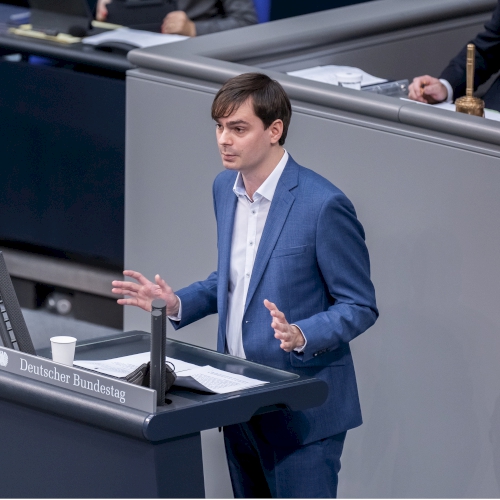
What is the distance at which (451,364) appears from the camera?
299cm

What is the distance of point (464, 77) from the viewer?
385cm

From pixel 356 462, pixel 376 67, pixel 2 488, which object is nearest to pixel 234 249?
pixel 2 488

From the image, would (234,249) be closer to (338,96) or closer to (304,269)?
(304,269)

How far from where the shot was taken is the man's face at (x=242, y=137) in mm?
2338

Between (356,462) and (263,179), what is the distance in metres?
1.11

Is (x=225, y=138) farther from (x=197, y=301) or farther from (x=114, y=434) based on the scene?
(x=114, y=434)

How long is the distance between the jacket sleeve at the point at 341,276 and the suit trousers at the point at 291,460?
0.68 feet

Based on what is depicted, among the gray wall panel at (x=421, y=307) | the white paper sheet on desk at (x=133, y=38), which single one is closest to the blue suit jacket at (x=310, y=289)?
the gray wall panel at (x=421, y=307)

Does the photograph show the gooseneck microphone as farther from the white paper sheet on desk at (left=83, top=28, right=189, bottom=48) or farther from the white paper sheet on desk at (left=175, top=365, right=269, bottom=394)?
the white paper sheet on desk at (left=83, top=28, right=189, bottom=48)

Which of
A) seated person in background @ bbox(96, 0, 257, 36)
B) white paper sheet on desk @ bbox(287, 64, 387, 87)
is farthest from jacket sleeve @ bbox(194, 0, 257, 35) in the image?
white paper sheet on desk @ bbox(287, 64, 387, 87)

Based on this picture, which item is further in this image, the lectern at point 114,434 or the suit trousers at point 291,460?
the suit trousers at point 291,460

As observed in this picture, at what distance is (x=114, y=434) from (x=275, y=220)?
591mm

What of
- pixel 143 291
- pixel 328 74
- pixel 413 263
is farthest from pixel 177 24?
pixel 143 291

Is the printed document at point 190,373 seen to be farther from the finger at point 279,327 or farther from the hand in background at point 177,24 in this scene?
the hand in background at point 177,24
